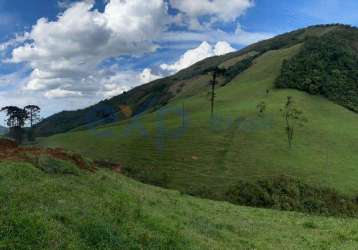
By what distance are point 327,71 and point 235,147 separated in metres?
80.0

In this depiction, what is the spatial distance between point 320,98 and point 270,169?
6524cm

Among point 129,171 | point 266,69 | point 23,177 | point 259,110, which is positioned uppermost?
point 266,69

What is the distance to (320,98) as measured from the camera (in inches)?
5364

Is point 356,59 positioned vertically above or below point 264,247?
above

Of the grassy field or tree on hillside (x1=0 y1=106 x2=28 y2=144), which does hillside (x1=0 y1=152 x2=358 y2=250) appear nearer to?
the grassy field

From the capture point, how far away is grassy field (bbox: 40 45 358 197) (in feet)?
252

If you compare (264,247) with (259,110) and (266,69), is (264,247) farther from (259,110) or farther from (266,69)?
(266,69)

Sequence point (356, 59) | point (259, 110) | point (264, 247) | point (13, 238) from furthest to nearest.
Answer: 1. point (356, 59)
2. point (259, 110)
3. point (264, 247)
4. point (13, 238)

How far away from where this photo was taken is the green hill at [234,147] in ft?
247

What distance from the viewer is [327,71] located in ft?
504

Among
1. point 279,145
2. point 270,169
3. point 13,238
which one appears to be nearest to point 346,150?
point 279,145

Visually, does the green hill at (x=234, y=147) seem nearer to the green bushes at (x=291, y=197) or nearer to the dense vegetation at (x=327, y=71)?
the green bushes at (x=291, y=197)

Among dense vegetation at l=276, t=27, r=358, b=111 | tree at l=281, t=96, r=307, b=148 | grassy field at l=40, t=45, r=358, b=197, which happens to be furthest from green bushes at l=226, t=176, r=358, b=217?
dense vegetation at l=276, t=27, r=358, b=111

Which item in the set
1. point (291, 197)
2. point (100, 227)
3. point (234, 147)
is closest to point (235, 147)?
point (234, 147)
